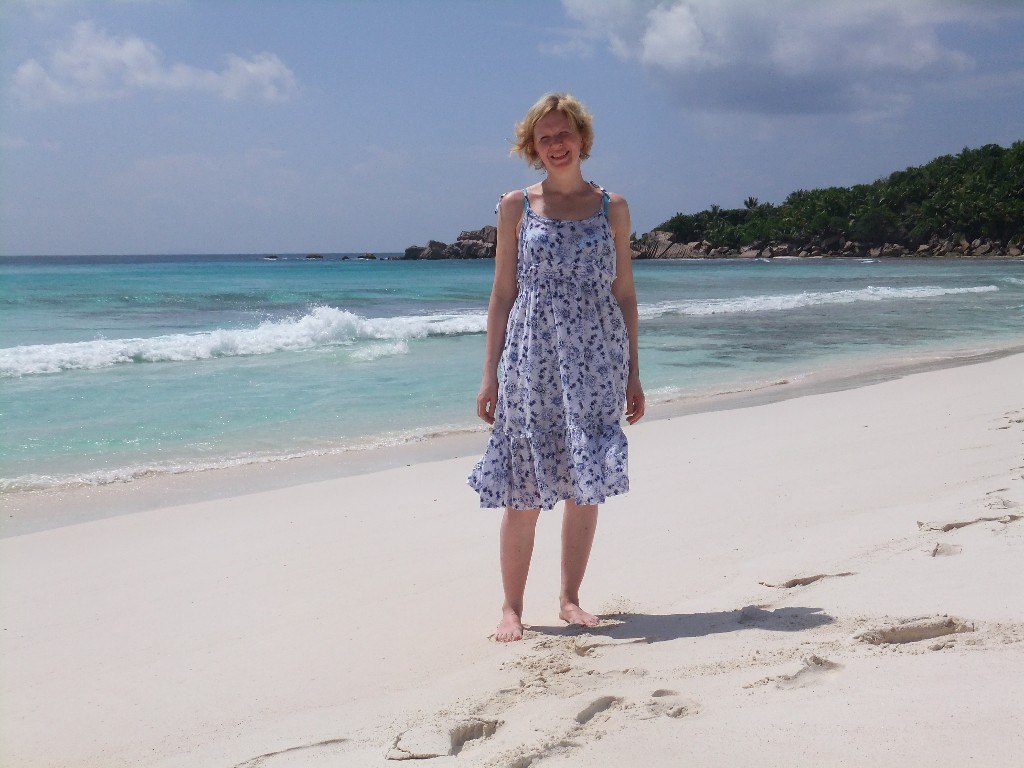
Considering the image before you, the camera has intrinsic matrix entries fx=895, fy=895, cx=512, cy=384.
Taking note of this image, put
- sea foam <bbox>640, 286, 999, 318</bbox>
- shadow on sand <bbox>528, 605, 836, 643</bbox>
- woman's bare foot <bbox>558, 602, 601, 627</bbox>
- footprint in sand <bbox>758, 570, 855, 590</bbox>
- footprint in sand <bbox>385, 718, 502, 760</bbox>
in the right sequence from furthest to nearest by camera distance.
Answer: sea foam <bbox>640, 286, 999, 318</bbox>, footprint in sand <bbox>758, 570, 855, 590</bbox>, woman's bare foot <bbox>558, 602, 601, 627</bbox>, shadow on sand <bbox>528, 605, 836, 643</bbox>, footprint in sand <bbox>385, 718, 502, 760</bbox>

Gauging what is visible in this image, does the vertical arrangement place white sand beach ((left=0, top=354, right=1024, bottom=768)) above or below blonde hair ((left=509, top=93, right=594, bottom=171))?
below

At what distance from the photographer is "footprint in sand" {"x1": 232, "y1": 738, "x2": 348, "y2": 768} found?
2.39m

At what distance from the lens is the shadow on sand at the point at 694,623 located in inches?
119

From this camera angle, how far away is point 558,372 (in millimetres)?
3232

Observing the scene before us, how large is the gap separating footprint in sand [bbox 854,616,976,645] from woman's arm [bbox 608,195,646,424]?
3.63 feet

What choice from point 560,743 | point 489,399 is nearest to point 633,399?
point 489,399

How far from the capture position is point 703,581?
3.78m

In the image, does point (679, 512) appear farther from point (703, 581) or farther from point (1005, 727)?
point (1005, 727)

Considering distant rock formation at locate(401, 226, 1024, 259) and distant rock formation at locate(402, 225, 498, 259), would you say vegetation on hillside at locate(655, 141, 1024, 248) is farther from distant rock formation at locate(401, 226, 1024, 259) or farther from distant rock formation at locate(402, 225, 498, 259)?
distant rock formation at locate(402, 225, 498, 259)

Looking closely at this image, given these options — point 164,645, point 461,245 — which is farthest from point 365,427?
point 461,245

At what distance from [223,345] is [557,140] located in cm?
1287

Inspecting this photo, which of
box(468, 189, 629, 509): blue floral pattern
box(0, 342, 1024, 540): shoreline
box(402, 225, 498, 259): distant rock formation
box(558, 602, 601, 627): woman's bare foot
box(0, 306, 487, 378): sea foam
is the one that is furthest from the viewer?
box(402, 225, 498, 259): distant rock formation

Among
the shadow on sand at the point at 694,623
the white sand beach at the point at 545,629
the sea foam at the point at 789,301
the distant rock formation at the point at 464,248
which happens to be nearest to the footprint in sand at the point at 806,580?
the white sand beach at the point at 545,629

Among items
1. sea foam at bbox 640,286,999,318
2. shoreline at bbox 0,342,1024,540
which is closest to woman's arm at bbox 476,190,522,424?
shoreline at bbox 0,342,1024,540
